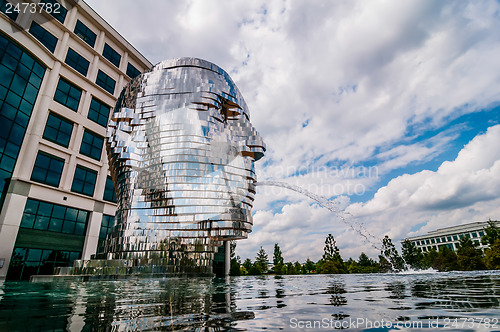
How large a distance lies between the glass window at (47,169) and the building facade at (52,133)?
7cm

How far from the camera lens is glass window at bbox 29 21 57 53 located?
71.2 ft

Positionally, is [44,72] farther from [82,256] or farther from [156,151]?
[156,151]

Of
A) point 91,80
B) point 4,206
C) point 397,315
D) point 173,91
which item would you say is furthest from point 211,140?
point 91,80

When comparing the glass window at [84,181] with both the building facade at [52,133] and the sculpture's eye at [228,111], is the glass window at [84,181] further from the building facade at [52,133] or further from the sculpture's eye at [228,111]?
the sculpture's eye at [228,111]

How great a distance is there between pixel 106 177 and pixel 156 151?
1899 centimetres

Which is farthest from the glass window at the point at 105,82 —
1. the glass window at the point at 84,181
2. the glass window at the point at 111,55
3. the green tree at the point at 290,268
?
the green tree at the point at 290,268

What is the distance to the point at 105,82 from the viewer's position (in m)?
27.6

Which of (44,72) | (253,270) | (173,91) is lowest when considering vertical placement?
(253,270)

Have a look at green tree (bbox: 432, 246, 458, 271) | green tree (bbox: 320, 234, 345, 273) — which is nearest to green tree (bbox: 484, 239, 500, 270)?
green tree (bbox: 432, 246, 458, 271)

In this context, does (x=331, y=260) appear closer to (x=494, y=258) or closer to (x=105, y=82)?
(x=494, y=258)

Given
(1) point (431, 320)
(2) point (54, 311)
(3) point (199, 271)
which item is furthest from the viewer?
(3) point (199, 271)

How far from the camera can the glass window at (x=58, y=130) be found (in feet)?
70.5

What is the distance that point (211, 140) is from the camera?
32.5ft

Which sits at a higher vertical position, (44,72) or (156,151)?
(44,72)
